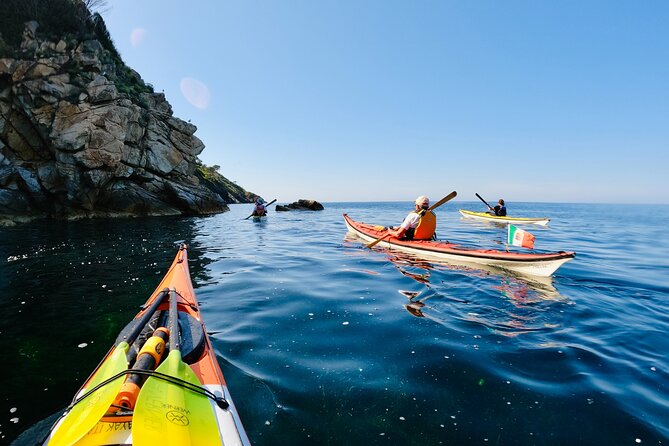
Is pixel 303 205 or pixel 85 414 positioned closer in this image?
pixel 85 414

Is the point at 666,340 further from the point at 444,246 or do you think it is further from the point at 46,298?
the point at 46,298

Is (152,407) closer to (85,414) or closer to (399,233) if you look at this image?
(85,414)

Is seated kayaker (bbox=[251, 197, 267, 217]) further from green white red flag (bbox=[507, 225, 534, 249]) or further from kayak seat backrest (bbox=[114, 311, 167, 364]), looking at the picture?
kayak seat backrest (bbox=[114, 311, 167, 364])

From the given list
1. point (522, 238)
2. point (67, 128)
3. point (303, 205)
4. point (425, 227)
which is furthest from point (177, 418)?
point (303, 205)

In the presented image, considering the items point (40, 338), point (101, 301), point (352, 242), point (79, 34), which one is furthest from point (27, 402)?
point (79, 34)

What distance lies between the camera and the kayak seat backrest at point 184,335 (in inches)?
133

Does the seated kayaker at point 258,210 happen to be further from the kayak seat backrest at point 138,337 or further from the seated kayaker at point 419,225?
the kayak seat backrest at point 138,337

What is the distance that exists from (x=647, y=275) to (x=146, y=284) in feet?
47.9

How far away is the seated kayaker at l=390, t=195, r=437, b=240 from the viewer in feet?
37.9

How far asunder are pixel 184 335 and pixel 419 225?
947 cm

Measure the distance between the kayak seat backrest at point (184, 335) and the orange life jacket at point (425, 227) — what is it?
9127 mm

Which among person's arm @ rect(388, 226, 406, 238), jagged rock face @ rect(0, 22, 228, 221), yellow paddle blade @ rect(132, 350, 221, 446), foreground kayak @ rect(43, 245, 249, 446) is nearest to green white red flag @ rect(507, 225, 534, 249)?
person's arm @ rect(388, 226, 406, 238)

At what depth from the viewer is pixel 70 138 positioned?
2427cm

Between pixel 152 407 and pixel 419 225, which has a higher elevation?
pixel 419 225
